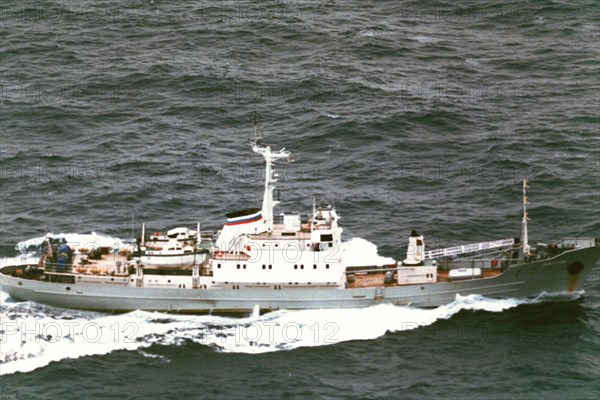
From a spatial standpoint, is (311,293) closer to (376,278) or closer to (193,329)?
(376,278)

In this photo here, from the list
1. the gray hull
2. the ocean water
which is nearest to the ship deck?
the gray hull

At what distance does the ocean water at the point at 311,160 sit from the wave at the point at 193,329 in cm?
22

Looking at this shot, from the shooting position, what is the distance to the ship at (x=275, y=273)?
10475 centimetres

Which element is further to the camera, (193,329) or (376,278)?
(376,278)

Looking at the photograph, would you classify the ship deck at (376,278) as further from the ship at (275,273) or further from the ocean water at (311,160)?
the ocean water at (311,160)

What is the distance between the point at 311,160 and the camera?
428 ft

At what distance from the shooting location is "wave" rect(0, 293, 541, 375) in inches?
3888

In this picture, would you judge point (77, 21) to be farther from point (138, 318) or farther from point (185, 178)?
point (138, 318)

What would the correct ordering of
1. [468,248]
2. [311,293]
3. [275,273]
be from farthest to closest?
[468,248] → [275,273] → [311,293]

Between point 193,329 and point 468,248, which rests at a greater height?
point 468,248

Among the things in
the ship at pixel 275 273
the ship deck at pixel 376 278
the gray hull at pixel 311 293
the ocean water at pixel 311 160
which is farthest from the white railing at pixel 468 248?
the ocean water at pixel 311 160

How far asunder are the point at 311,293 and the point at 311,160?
2843 centimetres

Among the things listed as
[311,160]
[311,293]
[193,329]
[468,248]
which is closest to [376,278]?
[311,293]

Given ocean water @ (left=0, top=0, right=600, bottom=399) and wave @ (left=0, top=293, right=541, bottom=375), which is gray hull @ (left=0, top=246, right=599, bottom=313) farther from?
ocean water @ (left=0, top=0, right=600, bottom=399)
